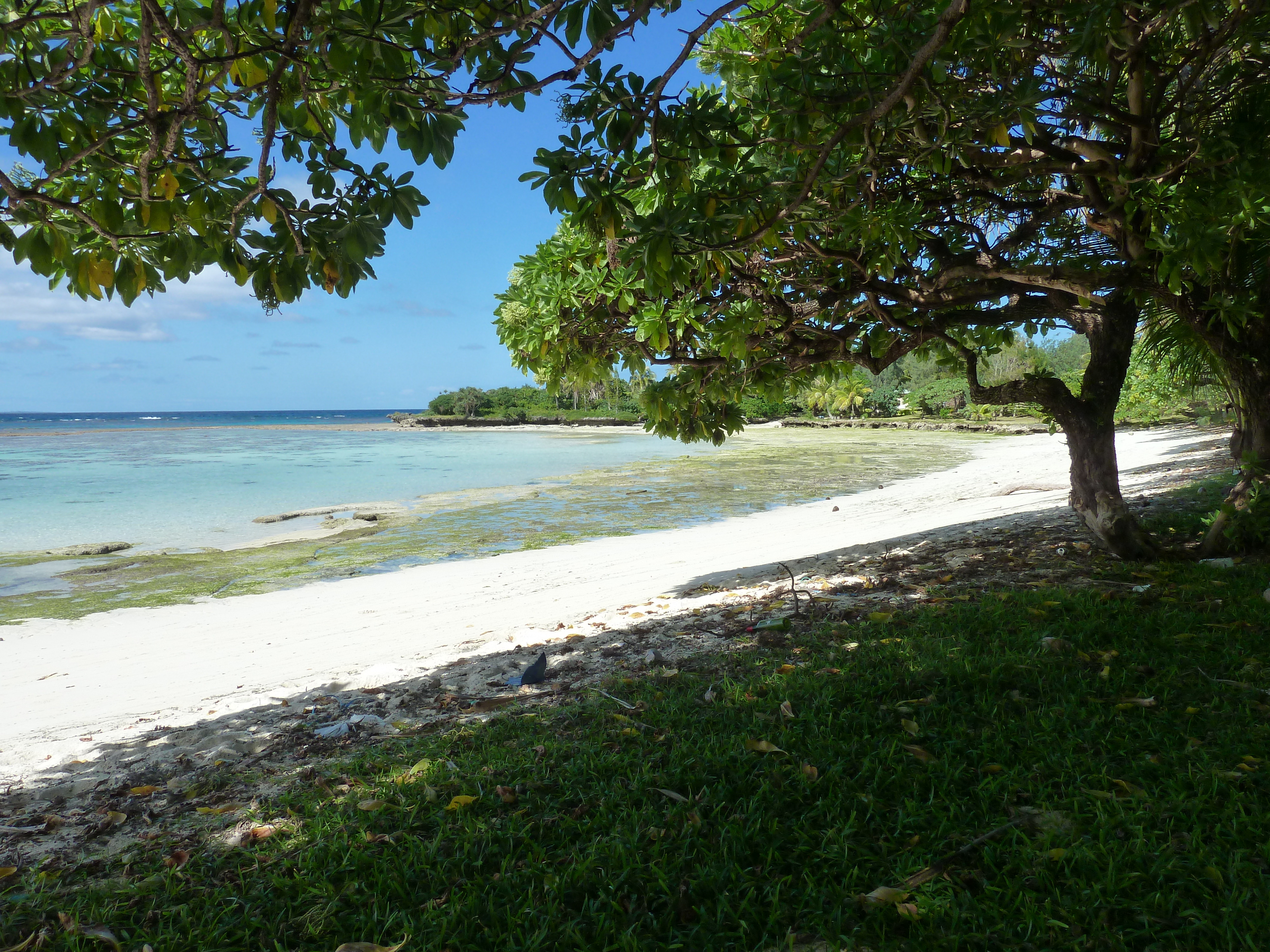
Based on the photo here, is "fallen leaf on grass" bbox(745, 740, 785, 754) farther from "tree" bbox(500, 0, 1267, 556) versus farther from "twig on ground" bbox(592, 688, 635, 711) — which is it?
"tree" bbox(500, 0, 1267, 556)

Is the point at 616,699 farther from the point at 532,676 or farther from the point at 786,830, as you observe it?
the point at 786,830

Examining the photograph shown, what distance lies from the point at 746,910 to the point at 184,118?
3.39 meters

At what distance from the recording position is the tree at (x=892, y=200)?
3287 mm

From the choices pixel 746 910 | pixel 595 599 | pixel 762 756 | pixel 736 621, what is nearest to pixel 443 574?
pixel 595 599

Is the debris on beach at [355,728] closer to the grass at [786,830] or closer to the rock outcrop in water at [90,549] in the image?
the grass at [786,830]

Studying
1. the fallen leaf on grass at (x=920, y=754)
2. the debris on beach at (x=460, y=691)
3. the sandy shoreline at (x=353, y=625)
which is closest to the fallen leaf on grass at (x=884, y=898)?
the debris on beach at (x=460, y=691)

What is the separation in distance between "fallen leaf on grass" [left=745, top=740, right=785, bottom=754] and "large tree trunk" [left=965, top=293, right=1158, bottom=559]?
404 cm

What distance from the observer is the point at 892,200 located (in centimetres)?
525

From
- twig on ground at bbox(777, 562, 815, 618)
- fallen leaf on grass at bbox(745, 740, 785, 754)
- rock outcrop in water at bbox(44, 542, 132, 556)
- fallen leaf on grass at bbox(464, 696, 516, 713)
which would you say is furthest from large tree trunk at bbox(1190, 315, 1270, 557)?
rock outcrop in water at bbox(44, 542, 132, 556)

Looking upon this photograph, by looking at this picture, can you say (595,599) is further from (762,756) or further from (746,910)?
(746,910)

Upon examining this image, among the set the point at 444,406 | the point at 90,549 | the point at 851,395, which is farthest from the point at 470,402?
the point at 90,549

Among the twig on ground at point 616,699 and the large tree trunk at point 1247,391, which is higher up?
the large tree trunk at point 1247,391

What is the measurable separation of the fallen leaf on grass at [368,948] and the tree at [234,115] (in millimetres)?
2368

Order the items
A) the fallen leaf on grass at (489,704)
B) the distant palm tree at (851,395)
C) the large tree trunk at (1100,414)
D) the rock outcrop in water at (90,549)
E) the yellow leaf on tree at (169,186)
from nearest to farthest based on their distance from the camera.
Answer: the yellow leaf on tree at (169,186) → the fallen leaf on grass at (489,704) → the large tree trunk at (1100,414) → the rock outcrop in water at (90,549) → the distant palm tree at (851,395)
